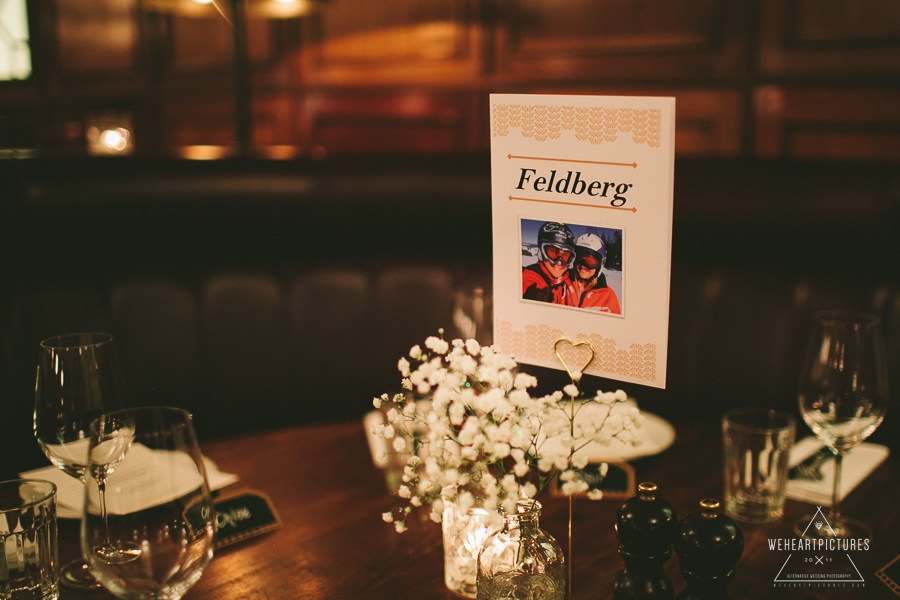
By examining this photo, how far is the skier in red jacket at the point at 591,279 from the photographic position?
694mm

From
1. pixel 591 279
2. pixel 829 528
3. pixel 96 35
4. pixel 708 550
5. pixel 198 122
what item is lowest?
pixel 829 528

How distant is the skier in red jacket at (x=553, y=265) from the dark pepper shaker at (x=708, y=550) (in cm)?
23

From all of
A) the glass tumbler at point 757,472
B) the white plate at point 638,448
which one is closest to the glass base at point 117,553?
the white plate at point 638,448

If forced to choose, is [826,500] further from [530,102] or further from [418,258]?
[418,258]

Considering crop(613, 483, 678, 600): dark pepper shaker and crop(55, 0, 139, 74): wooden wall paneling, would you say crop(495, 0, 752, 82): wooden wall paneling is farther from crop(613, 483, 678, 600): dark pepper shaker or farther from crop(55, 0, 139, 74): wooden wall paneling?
crop(55, 0, 139, 74): wooden wall paneling

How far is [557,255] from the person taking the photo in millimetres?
718

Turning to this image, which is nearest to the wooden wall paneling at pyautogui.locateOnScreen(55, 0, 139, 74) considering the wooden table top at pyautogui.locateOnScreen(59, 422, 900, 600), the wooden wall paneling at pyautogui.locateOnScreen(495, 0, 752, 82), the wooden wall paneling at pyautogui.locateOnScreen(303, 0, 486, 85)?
the wooden wall paneling at pyautogui.locateOnScreen(303, 0, 486, 85)

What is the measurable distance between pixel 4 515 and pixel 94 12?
162 inches

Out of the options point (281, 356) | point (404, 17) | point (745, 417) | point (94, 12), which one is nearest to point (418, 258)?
point (281, 356)

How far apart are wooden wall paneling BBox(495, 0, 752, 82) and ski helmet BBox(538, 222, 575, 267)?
75.1 inches

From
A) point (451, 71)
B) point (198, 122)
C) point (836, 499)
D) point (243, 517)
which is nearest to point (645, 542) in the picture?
point (836, 499)

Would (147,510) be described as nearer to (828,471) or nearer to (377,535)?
(377,535)

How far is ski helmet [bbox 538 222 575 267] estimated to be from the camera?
2.32 ft

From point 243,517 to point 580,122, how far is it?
0.62 m
